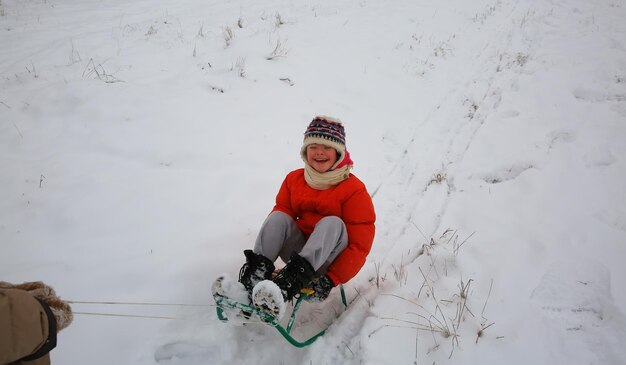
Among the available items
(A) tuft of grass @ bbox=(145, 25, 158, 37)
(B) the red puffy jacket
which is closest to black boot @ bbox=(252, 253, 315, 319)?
(B) the red puffy jacket

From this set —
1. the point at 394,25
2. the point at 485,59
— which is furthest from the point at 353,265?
the point at 394,25

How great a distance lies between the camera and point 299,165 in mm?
4062

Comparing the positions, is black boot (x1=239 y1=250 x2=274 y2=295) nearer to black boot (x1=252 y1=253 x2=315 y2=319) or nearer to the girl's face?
black boot (x1=252 y1=253 x2=315 y2=319)

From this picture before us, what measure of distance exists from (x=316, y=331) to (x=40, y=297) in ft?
5.23

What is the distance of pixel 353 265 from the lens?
2330mm

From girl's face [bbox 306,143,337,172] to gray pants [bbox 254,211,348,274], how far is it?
1.26ft

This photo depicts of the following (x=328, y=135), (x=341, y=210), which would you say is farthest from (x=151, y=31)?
(x=341, y=210)

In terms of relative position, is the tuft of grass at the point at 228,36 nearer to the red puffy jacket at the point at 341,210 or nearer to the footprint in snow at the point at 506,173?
the red puffy jacket at the point at 341,210

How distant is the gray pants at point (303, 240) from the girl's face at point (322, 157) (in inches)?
15.1

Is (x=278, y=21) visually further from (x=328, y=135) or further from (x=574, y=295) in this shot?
(x=574, y=295)

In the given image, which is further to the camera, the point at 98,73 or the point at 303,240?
the point at 98,73

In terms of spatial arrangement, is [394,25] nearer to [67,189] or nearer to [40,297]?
[67,189]

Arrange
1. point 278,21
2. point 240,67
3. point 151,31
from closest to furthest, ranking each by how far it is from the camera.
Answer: point 240,67 < point 151,31 < point 278,21

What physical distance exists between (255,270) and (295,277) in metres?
0.27
